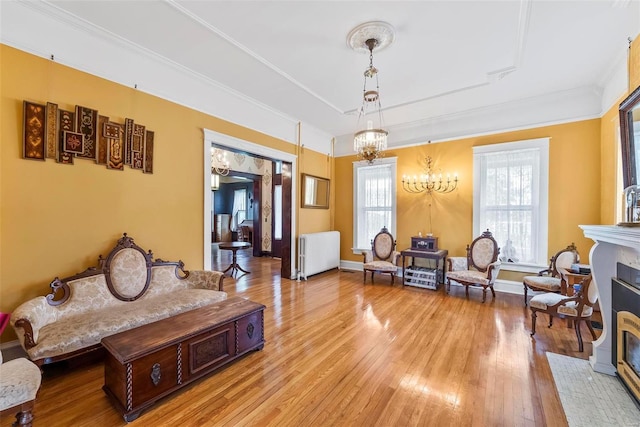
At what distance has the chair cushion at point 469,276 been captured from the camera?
426 cm

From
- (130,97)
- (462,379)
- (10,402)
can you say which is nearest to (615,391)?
(462,379)

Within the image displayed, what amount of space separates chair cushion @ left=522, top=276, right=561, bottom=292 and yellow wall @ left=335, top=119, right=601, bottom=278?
76cm

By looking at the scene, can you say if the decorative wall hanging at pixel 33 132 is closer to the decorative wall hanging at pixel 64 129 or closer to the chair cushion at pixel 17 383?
the decorative wall hanging at pixel 64 129

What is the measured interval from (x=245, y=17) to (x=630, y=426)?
449 centimetres

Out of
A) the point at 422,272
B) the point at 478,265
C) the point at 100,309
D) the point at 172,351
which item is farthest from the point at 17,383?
the point at 478,265

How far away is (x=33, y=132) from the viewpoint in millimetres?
2467

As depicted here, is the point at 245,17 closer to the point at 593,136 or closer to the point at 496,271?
the point at 496,271

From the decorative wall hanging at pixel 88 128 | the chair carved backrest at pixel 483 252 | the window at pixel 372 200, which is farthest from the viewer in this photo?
the window at pixel 372 200

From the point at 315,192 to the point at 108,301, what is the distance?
435 cm

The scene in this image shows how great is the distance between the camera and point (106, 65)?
9.59 ft

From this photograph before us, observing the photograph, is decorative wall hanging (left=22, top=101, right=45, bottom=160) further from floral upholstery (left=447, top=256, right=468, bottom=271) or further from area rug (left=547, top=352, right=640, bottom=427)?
floral upholstery (left=447, top=256, right=468, bottom=271)

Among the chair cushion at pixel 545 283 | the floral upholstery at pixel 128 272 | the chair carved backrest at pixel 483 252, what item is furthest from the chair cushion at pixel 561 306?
the floral upholstery at pixel 128 272

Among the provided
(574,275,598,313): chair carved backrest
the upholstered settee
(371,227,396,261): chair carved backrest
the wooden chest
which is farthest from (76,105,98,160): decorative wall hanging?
(574,275,598,313): chair carved backrest

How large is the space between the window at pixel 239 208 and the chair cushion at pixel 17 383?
9.99 m
